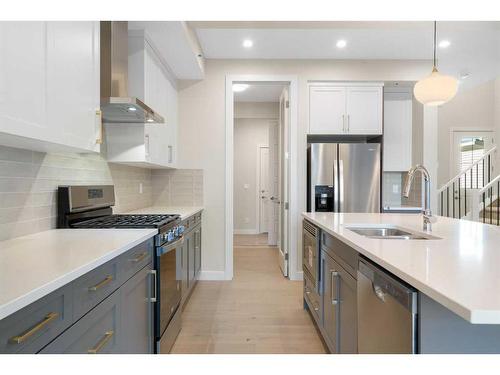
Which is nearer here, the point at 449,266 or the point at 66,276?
the point at 66,276

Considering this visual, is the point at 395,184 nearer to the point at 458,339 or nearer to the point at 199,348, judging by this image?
the point at 199,348

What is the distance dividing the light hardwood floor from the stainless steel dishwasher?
0.96 metres

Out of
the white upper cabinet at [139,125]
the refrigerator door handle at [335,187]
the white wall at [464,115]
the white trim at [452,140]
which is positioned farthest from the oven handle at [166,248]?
the white trim at [452,140]

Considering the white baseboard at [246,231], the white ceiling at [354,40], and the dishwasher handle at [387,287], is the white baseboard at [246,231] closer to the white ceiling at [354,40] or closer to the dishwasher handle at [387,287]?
the white ceiling at [354,40]

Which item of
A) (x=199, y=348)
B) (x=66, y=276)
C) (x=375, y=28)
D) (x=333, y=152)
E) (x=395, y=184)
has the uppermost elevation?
(x=375, y=28)

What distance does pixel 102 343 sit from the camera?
1.20m

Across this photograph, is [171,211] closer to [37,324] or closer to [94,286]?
[94,286]

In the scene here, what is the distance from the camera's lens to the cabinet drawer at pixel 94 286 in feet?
3.40

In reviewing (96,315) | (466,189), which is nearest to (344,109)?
(96,315)

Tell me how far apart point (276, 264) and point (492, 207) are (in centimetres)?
386

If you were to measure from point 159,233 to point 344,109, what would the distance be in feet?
9.30

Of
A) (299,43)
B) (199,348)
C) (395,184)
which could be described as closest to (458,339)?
(199,348)

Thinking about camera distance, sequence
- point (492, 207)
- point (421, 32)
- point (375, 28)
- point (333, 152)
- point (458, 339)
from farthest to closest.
→ point (492, 207)
point (333, 152)
point (421, 32)
point (375, 28)
point (458, 339)
